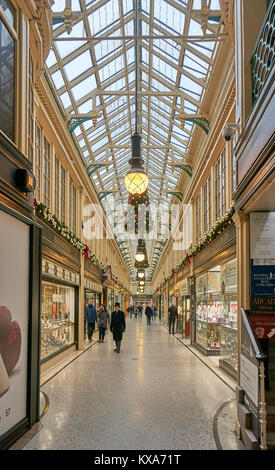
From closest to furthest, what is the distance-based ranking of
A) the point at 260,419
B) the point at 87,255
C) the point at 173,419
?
the point at 260,419 < the point at 173,419 < the point at 87,255

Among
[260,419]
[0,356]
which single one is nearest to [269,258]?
[260,419]

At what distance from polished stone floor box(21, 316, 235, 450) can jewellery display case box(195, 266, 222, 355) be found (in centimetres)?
104

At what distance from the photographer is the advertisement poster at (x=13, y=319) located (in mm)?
4359

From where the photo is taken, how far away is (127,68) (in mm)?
11453

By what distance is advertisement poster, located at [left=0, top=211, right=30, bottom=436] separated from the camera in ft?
14.3

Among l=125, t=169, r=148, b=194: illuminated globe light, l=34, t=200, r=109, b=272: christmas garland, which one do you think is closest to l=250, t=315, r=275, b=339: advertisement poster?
l=125, t=169, r=148, b=194: illuminated globe light

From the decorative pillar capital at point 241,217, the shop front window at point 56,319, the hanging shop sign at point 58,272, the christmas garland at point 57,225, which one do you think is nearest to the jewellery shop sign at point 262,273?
the decorative pillar capital at point 241,217

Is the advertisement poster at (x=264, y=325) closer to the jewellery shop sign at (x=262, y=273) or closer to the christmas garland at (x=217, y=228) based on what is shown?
the jewellery shop sign at (x=262, y=273)

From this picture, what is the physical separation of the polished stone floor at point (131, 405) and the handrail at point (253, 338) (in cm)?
125

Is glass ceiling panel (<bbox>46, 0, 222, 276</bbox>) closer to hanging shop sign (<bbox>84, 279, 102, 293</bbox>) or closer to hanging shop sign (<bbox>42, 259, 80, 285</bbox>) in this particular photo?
hanging shop sign (<bbox>42, 259, 80, 285</bbox>)

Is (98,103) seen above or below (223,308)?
above

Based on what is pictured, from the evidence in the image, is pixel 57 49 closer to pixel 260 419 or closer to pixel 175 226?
pixel 260 419
